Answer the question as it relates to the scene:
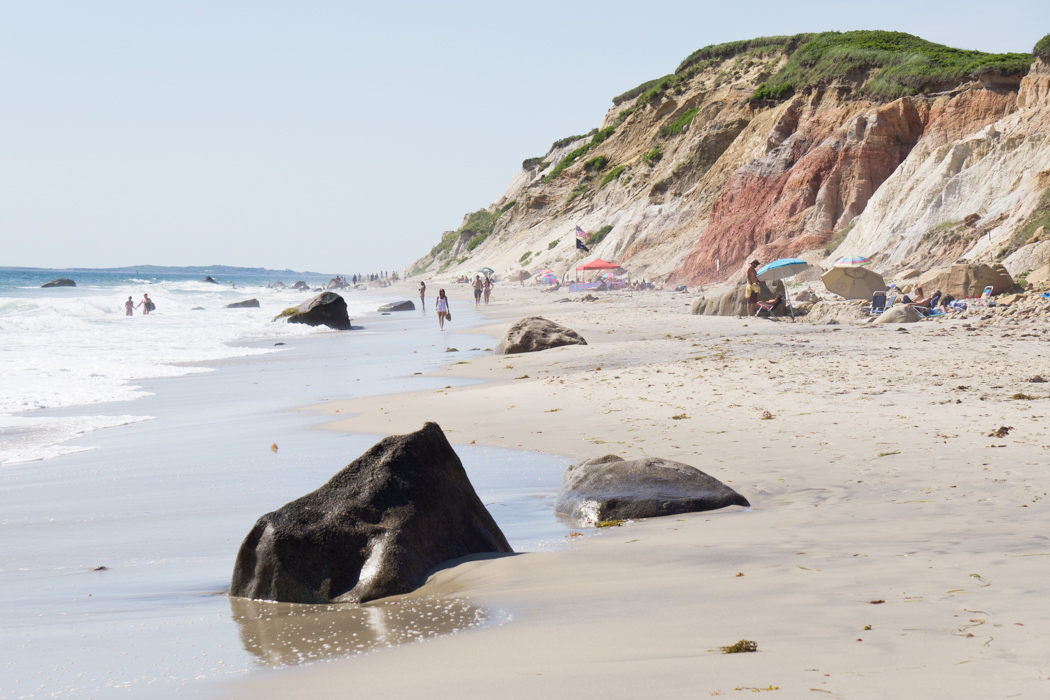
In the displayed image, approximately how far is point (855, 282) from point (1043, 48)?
15.7 metres

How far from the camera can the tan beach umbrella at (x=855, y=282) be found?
946 inches

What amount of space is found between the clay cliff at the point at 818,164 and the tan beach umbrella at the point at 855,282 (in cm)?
348

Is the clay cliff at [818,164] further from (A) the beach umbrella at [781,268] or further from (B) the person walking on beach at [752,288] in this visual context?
(B) the person walking on beach at [752,288]

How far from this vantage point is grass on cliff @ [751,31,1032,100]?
37.4 meters

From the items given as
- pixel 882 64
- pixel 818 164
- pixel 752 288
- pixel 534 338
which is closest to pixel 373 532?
pixel 534 338

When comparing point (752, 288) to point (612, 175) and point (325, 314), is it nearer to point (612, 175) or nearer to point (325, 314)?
point (325, 314)

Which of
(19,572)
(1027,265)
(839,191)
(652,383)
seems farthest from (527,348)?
(839,191)

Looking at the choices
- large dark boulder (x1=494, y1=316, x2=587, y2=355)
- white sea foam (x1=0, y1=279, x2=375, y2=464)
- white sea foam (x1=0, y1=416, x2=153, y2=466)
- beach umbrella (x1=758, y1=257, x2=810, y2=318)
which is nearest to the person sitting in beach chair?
beach umbrella (x1=758, y1=257, x2=810, y2=318)

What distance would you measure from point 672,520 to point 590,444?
255cm

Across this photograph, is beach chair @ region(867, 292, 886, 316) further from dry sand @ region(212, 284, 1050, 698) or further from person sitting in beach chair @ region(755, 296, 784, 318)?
→ dry sand @ region(212, 284, 1050, 698)

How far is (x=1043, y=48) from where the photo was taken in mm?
31625

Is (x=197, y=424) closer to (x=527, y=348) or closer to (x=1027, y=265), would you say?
(x=527, y=348)

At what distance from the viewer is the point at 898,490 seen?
5539 millimetres

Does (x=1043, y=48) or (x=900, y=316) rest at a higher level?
(x=1043, y=48)
